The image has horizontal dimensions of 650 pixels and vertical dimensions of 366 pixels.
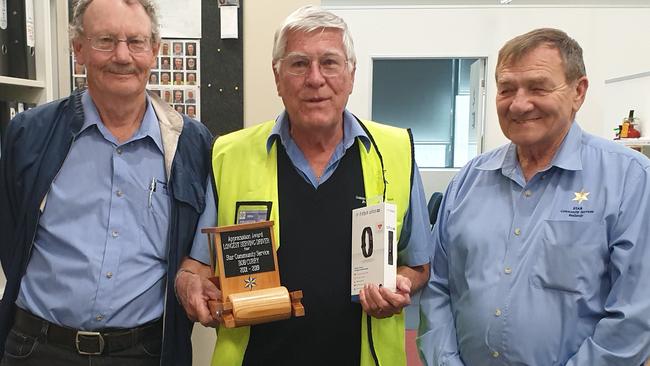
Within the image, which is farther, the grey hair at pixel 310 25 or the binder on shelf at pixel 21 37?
the binder on shelf at pixel 21 37

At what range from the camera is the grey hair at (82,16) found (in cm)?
154

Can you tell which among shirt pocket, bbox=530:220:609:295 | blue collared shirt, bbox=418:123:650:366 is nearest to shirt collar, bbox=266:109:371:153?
blue collared shirt, bbox=418:123:650:366

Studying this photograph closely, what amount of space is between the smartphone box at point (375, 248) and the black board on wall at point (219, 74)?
3.60ft

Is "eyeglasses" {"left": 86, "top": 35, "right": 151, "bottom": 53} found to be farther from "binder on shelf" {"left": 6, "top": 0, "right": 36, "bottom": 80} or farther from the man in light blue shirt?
the man in light blue shirt

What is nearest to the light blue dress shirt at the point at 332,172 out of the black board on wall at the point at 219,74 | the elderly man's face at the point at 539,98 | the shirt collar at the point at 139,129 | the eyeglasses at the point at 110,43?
the shirt collar at the point at 139,129

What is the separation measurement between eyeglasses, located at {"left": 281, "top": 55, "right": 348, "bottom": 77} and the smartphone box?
1.34 feet

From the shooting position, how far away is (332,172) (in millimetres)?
1562

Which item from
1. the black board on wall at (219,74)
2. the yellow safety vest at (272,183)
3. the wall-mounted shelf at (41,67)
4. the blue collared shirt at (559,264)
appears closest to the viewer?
the blue collared shirt at (559,264)

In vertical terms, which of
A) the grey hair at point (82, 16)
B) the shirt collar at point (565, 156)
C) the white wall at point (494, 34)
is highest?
the white wall at point (494, 34)

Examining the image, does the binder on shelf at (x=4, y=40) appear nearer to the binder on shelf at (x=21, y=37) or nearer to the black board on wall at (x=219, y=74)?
the binder on shelf at (x=21, y=37)

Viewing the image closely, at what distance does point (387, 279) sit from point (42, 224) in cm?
103

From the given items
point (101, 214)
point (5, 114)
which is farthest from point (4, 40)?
point (101, 214)

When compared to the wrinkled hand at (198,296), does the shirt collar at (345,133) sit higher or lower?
higher

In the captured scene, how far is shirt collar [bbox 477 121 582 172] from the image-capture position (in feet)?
4.65
